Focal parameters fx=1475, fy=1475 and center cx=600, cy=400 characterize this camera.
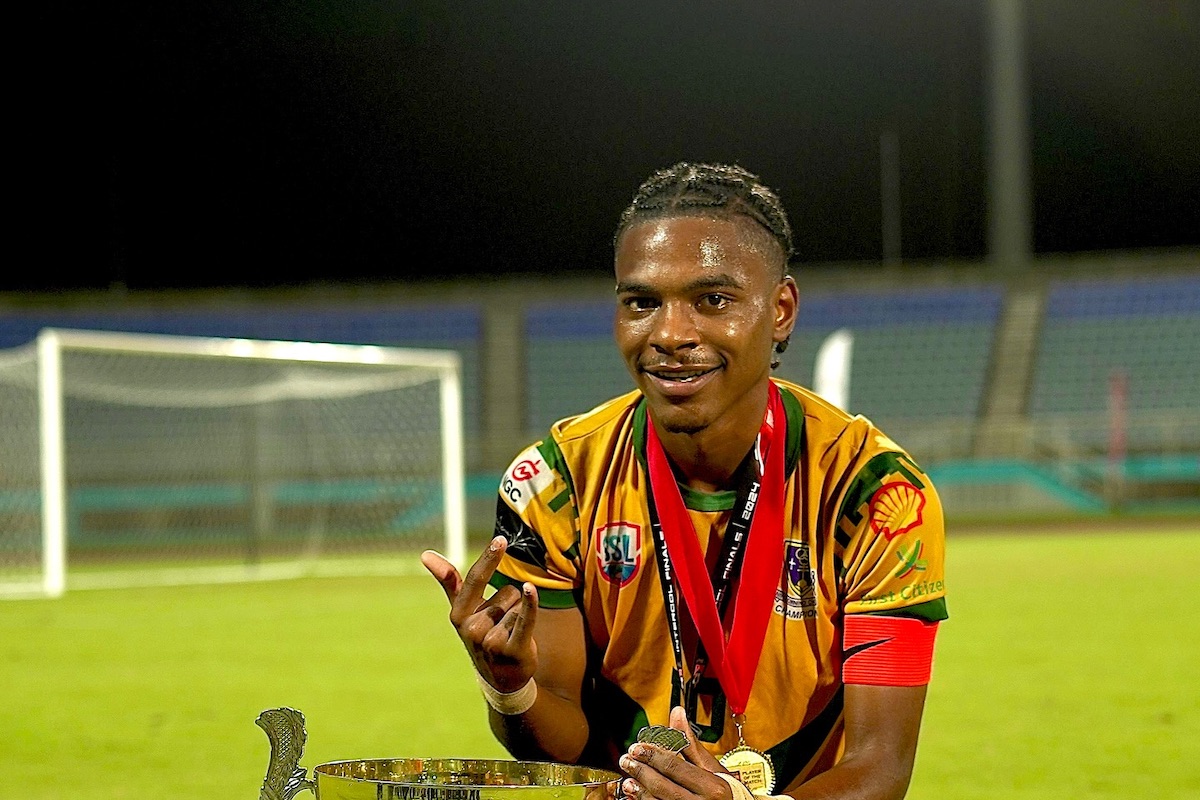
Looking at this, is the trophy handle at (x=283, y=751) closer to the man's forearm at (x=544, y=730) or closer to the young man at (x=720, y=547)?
the young man at (x=720, y=547)

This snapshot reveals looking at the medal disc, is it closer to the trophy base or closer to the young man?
the young man

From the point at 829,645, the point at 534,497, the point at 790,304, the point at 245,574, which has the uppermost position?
the point at 790,304

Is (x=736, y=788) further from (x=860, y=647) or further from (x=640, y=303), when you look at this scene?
(x=640, y=303)

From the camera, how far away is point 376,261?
28.9 meters

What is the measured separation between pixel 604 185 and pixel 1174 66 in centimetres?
1087

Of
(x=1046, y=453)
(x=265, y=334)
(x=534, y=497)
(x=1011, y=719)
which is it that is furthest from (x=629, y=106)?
(x=534, y=497)

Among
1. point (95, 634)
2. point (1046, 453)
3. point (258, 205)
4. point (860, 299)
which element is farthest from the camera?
point (258, 205)

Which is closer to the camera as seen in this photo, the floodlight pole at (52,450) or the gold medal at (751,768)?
the gold medal at (751,768)

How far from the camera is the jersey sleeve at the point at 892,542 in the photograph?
251cm

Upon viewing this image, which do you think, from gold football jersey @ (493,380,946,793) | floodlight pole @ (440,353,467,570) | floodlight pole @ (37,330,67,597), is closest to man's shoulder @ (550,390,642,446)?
gold football jersey @ (493,380,946,793)

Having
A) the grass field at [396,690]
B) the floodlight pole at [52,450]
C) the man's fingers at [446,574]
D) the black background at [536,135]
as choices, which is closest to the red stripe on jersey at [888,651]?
the man's fingers at [446,574]

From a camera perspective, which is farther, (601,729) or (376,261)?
(376,261)

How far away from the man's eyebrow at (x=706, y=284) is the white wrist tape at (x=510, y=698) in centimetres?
66

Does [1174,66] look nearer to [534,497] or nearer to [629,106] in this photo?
[629,106]
